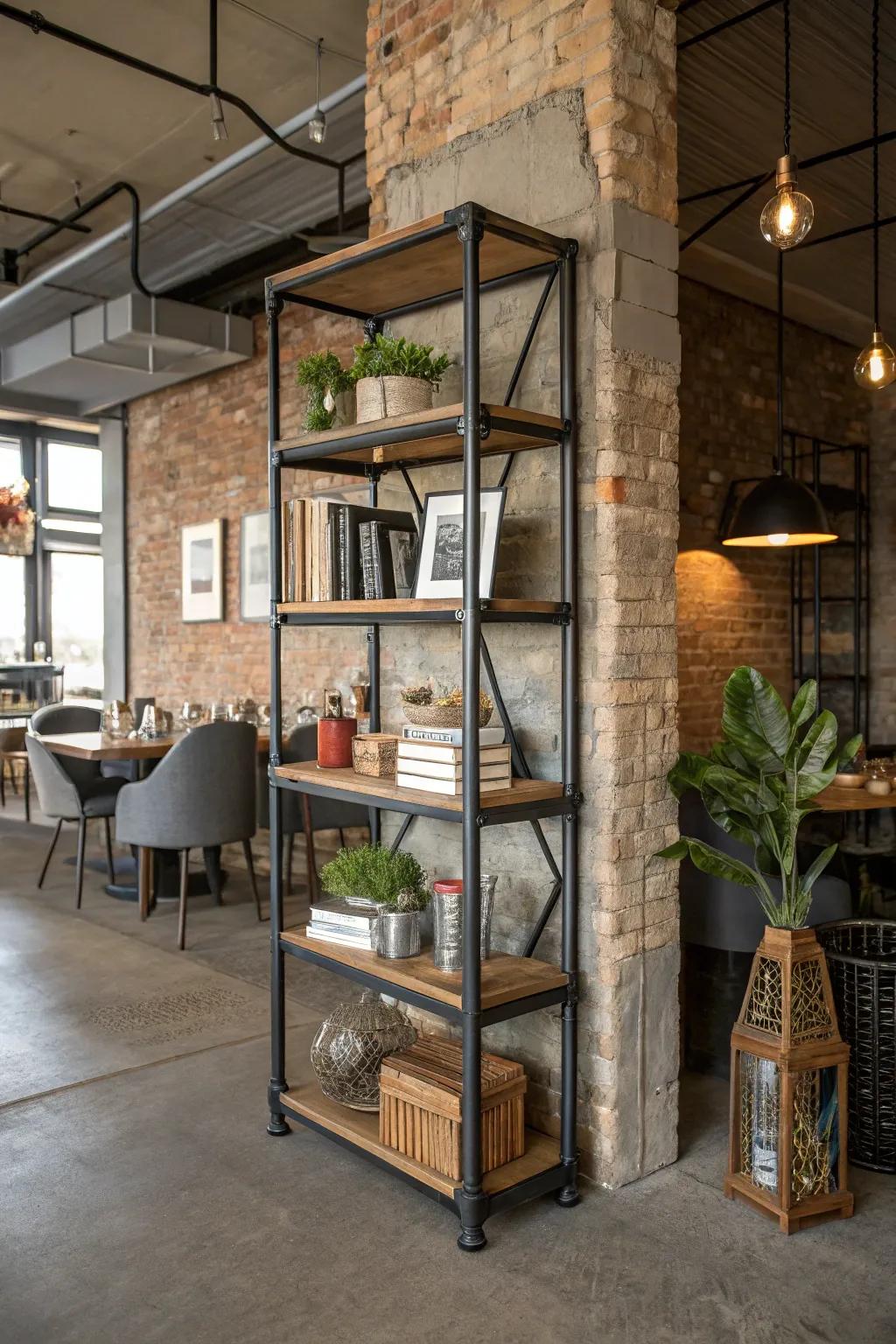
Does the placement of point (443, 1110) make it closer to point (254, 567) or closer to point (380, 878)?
point (380, 878)

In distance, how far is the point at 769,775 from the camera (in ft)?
8.78

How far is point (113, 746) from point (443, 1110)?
10.4 ft

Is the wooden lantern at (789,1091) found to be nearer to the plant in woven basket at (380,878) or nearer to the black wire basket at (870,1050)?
the black wire basket at (870,1050)

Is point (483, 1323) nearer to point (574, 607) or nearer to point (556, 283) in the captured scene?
point (574, 607)

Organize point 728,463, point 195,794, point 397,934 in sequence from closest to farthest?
point 397,934
point 195,794
point 728,463

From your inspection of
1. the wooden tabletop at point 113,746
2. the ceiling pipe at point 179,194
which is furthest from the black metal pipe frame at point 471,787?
the wooden tabletop at point 113,746

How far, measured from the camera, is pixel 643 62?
8.77 feet

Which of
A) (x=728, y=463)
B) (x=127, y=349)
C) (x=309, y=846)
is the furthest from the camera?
(x=728, y=463)

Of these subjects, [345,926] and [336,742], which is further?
[336,742]

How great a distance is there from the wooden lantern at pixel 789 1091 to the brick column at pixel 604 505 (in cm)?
23

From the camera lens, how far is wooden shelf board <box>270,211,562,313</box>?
2537 millimetres

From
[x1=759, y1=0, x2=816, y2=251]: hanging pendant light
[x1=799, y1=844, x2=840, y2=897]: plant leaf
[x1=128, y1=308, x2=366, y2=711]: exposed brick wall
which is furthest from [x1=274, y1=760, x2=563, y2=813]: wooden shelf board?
[x1=128, y1=308, x2=366, y2=711]: exposed brick wall

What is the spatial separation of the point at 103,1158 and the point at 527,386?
7.54ft

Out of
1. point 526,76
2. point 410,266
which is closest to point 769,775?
point 410,266
